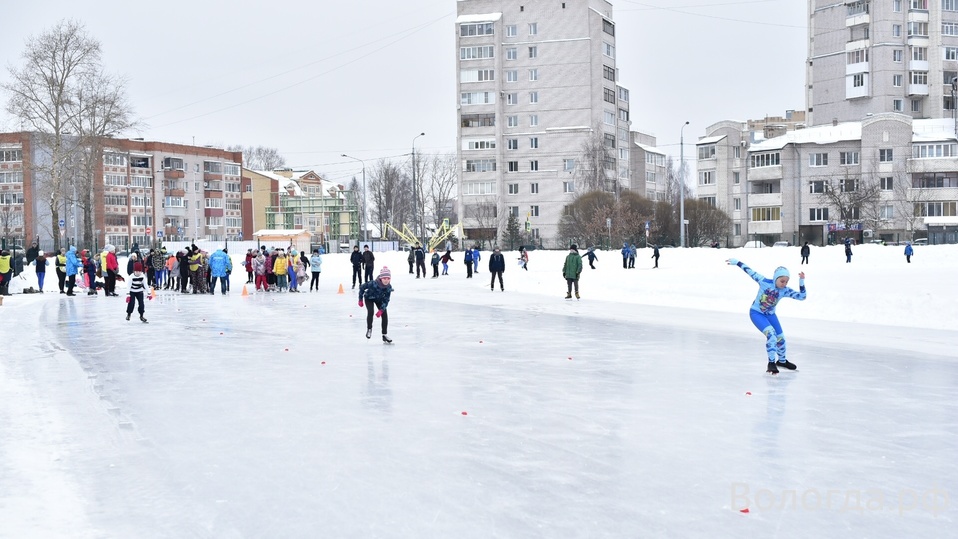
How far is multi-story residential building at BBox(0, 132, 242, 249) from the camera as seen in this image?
80.1m

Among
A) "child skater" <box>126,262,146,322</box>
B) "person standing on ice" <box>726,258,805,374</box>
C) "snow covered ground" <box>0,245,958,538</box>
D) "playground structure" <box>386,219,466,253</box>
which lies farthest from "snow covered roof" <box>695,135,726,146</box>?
"person standing on ice" <box>726,258,805,374</box>

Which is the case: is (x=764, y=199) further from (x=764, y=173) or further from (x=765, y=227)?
(x=765, y=227)

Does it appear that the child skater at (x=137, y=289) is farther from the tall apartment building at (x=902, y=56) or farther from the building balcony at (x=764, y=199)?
the tall apartment building at (x=902, y=56)

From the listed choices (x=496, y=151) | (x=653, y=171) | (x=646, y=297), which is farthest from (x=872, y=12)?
(x=646, y=297)

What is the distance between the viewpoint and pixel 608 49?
87688 millimetres

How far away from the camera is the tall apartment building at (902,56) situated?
276 feet

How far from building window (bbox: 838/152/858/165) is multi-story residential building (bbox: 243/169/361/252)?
52.0m

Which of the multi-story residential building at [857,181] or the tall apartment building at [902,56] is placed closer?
the multi-story residential building at [857,181]

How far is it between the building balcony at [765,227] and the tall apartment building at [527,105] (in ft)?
42.2

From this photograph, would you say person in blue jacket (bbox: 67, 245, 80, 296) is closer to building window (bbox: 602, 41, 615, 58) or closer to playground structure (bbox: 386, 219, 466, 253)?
playground structure (bbox: 386, 219, 466, 253)

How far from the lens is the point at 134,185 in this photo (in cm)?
9062

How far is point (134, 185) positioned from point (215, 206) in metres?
12.9

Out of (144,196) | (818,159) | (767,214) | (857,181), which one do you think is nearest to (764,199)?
(767,214)

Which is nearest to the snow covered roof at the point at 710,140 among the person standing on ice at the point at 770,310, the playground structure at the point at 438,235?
the playground structure at the point at 438,235
